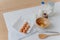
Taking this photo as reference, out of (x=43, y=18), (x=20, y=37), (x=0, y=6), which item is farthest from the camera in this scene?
(x=0, y=6)

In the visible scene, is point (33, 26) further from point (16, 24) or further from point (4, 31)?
point (4, 31)

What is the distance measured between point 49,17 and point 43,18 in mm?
71

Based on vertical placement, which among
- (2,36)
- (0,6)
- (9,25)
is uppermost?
(0,6)

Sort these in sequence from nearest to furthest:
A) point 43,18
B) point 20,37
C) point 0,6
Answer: point 20,37
point 43,18
point 0,6

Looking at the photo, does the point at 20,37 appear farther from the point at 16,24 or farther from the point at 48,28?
the point at 48,28

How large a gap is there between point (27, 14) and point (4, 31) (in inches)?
9.8

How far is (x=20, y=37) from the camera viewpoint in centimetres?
105

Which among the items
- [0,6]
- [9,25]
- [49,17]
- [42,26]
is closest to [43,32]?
[42,26]

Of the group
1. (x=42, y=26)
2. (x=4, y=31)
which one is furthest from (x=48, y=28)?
(x=4, y=31)

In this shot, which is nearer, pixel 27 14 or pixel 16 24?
pixel 16 24

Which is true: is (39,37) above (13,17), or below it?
below

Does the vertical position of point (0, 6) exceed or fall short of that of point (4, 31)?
it exceeds it

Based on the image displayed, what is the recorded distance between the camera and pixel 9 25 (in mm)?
1138

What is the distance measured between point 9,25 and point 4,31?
14 cm
